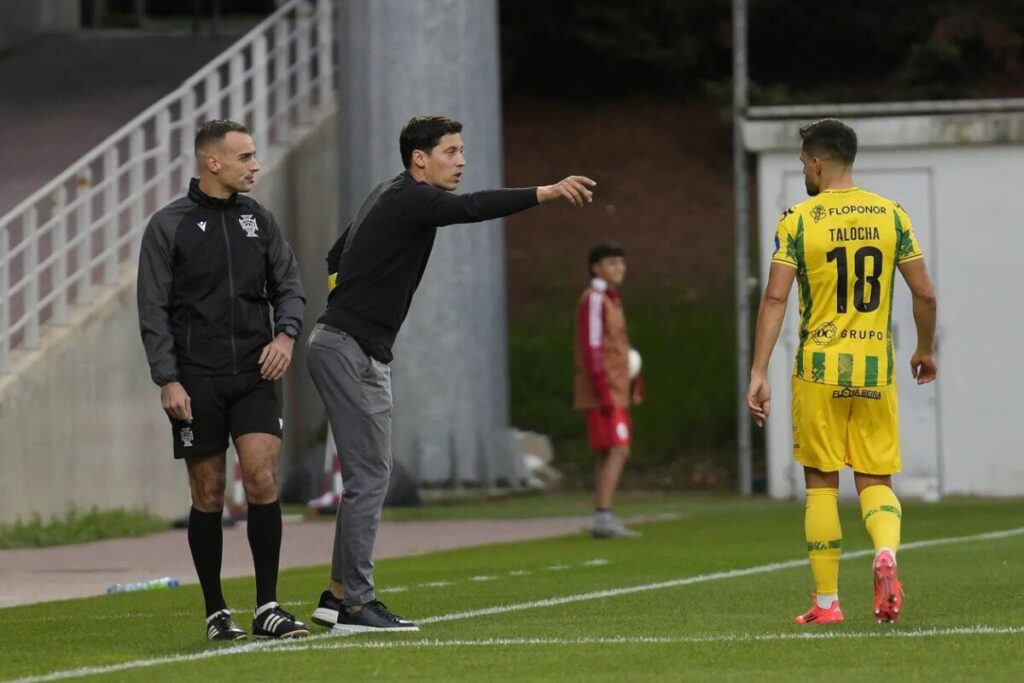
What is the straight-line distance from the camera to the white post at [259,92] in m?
21.8

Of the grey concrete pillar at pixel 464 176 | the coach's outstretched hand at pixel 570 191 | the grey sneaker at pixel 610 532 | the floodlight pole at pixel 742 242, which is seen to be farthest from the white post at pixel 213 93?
the coach's outstretched hand at pixel 570 191

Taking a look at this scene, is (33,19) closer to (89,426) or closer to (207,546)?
(89,426)

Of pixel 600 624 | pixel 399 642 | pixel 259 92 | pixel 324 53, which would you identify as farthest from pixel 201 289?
pixel 324 53

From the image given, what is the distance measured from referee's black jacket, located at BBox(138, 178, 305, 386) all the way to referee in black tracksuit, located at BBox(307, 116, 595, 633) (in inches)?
12.1

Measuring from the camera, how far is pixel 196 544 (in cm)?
938

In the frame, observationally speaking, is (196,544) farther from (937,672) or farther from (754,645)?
(937,672)

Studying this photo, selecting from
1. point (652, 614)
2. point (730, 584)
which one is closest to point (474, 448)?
point (730, 584)

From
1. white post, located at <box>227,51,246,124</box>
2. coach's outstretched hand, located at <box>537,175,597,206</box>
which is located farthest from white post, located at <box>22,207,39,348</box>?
coach's outstretched hand, located at <box>537,175,597,206</box>

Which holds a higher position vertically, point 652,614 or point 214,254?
point 214,254

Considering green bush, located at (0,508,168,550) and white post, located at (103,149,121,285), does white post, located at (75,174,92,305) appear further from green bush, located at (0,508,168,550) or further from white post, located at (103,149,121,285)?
green bush, located at (0,508,168,550)

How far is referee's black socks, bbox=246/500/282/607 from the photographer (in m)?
9.30

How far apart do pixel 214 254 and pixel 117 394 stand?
9.38 metres

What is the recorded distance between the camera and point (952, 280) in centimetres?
2058

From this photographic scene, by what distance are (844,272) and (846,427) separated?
0.62 m
